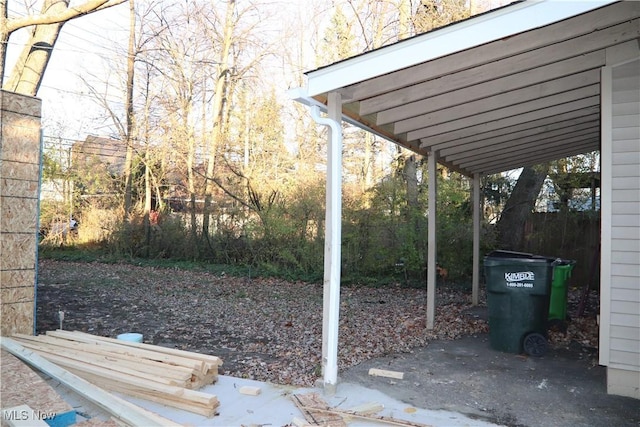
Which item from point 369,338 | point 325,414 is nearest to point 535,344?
point 369,338

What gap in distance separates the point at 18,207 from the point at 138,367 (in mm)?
2630

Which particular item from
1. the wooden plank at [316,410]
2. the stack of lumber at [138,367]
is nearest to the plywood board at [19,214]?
the stack of lumber at [138,367]

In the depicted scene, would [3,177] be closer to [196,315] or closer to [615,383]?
[196,315]

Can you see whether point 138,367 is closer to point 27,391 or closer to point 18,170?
point 27,391

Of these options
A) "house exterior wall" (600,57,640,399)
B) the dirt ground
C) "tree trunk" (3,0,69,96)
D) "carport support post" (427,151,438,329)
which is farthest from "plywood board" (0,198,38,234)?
"tree trunk" (3,0,69,96)

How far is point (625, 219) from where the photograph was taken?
3.75 metres

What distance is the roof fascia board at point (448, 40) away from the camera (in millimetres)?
2967

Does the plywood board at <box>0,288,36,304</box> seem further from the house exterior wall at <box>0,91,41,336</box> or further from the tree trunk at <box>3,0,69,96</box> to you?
the tree trunk at <box>3,0,69,96</box>

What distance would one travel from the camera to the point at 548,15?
297 centimetres

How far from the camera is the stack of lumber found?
11.3ft

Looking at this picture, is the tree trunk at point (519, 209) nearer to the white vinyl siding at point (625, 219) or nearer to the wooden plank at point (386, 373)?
the white vinyl siding at point (625, 219)

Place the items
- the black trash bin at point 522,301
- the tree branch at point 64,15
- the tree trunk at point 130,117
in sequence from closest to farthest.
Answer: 1. the black trash bin at point 522,301
2. the tree branch at point 64,15
3. the tree trunk at point 130,117

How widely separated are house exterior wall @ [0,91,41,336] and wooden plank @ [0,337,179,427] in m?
0.75

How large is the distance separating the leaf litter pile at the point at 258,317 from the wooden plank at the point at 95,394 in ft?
4.33
